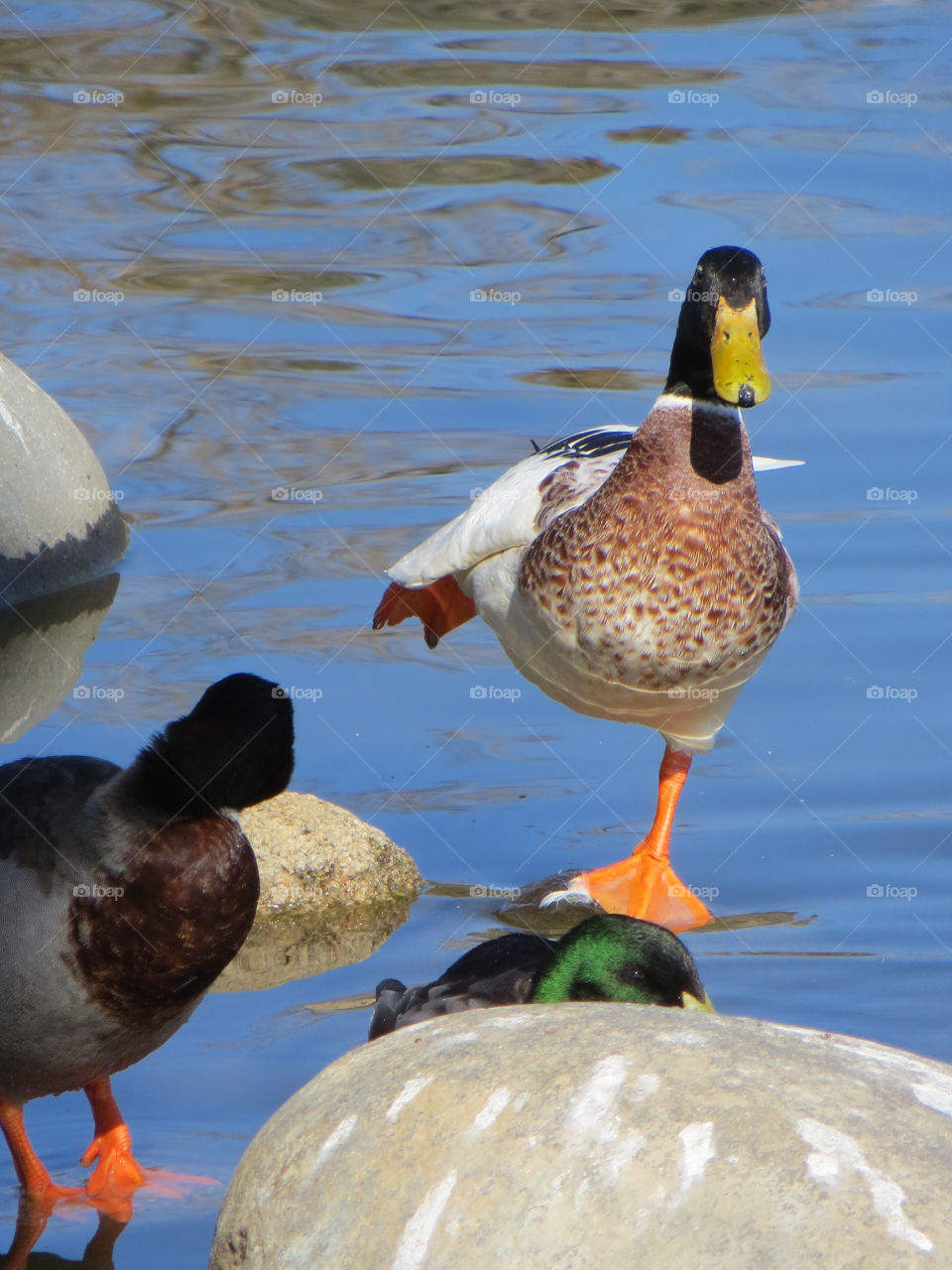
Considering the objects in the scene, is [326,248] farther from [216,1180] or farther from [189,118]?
[216,1180]

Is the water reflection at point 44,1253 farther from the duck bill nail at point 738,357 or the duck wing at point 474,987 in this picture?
the duck bill nail at point 738,357

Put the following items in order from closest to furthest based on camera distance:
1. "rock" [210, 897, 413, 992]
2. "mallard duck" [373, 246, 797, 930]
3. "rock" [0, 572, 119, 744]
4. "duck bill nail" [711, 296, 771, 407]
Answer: "rock" [210, 897, 413, 992]
"duck bill nail" [711, 296, 771, 407]
"mallard duck" [373, 246, 797, 930]
"rock" [0, 572, 119, 744]

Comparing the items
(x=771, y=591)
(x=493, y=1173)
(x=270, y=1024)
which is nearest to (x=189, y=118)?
(x=771, y=591)

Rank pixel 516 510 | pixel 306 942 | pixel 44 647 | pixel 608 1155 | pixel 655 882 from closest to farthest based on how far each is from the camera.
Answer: pixel 608 1155
pixel 306 942
pixel 655 882
pixel 516 510
pixel 44 647

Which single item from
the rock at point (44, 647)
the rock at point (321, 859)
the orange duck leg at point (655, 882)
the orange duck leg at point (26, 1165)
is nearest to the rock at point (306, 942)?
the rock at point (321, 859)

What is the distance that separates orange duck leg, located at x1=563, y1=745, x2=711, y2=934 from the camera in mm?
4906

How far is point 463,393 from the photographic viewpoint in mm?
8531

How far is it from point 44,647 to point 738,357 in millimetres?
2762

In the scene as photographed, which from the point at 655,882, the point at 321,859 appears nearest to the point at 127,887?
the point at 321,859

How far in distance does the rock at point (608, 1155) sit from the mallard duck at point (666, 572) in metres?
1.88

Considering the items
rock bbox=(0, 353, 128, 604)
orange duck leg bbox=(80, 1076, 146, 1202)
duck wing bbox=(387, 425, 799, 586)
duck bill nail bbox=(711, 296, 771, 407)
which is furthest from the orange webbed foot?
rock bbox=(0, 353, 128, 604)

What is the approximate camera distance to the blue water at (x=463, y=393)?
16.1 ft

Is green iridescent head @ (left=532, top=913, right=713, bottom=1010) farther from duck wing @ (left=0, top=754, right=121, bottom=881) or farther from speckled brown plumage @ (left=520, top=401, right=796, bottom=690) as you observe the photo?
speckled brown plumage @ (left=520, top=401, right=796, bottom=690)

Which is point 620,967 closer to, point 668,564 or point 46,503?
point 668,564
